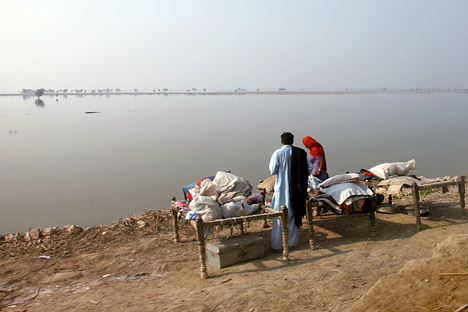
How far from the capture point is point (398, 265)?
14.4ft

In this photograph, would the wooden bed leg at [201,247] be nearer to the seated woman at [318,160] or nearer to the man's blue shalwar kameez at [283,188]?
the man's blue shalwar kameez at [283,188]

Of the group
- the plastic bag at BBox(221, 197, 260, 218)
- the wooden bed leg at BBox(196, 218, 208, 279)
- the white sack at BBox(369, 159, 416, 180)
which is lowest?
the wooden bed leg at BBox(196, 218, 208, 279)

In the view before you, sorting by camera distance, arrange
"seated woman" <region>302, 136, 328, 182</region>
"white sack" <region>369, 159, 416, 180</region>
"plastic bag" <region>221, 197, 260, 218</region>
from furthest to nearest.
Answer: "seated woman" <region>302, 136, 328, 182</region> → "white sack" <region>369, 159, 416, 180</region> → "plastic bag" <region>221, 197, 260, 218</region>

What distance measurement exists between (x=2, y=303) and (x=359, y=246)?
4203 millimetres

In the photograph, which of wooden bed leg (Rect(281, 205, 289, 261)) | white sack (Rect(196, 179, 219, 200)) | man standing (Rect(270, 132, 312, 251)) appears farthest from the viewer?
white sack (Rect(196, 179, 219, 200))

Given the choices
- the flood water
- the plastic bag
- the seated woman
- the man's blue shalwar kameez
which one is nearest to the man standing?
the man's blue shalwar kameez

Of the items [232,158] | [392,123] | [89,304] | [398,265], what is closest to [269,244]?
[398,265]

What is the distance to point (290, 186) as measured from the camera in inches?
210

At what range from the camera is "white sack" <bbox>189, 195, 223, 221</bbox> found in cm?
501

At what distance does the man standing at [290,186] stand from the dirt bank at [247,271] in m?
0.27

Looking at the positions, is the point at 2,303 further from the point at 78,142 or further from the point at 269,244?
the point at 78,142

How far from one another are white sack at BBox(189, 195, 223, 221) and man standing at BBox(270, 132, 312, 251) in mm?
820

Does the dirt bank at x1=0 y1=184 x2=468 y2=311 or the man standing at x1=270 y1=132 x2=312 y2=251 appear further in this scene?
the man standing at x1=270 y1=132 x2=312 y2=251

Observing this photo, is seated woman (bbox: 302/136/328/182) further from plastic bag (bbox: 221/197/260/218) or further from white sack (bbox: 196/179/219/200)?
white sack (bbox: 196/179/219/200)
